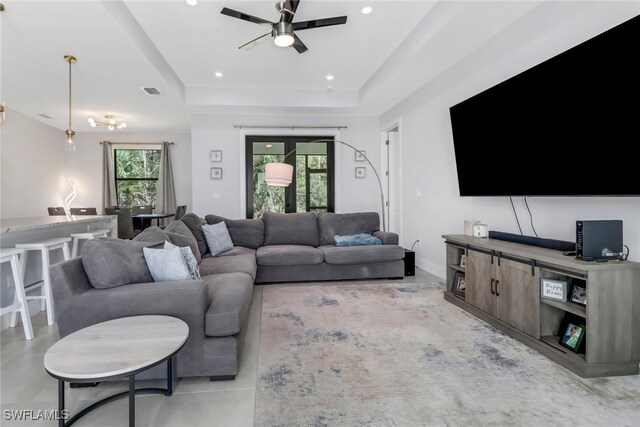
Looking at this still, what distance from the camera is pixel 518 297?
2.49m

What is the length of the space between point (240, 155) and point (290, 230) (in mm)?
2098

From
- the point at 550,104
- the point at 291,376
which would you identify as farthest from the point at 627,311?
the point at 291,376

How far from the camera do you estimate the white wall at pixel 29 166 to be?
5.98 m

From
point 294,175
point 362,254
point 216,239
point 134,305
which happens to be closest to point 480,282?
point 362,254

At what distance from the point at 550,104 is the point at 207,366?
9.79 ft

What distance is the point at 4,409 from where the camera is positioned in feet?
5.71

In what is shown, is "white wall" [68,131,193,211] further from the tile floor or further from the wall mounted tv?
the wall mounted tv

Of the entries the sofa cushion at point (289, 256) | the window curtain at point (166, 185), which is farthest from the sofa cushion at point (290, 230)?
the window curtain at point (166, 185)

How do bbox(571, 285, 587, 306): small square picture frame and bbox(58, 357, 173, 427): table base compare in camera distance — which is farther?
bbox(571, 285, 587, 306): small square picture frame

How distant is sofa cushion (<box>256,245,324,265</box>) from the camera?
420cm

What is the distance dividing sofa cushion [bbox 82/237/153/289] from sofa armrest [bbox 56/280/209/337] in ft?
0.22

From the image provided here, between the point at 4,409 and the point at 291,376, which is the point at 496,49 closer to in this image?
the point at 291,376

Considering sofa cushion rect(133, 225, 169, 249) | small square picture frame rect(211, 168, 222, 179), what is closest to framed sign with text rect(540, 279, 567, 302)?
sofa cushion rect(133, 225, 169, 249)

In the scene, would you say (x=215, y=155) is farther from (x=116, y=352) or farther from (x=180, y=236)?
(x=116, y=352)
